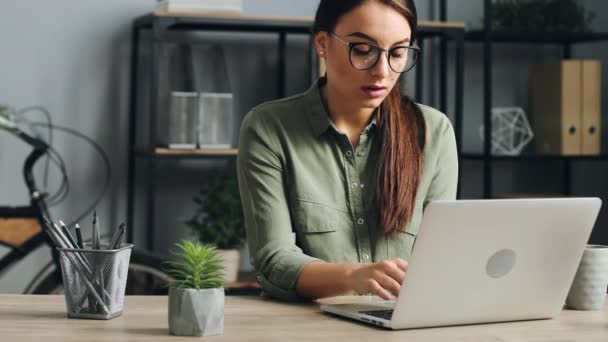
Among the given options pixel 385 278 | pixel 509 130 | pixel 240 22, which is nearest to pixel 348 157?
pixel 385 278

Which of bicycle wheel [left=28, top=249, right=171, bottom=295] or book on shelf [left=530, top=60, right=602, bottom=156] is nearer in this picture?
bicycle wheel [left=28, top=249, right=171, bottom=295]

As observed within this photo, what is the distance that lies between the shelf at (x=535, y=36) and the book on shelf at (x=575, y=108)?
13 centimetres

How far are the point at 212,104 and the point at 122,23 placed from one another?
46 centimetres

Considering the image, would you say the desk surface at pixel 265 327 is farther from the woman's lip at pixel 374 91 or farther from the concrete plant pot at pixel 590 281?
the woman's lip at pixel 374 91

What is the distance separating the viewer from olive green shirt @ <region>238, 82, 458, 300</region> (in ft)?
6.06

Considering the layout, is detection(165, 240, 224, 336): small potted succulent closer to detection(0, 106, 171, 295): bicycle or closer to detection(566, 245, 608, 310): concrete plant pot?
detection(566, 245, 608, 310): concrete plant pot

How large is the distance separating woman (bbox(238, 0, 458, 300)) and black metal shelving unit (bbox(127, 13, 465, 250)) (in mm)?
1329

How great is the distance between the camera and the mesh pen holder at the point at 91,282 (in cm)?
144

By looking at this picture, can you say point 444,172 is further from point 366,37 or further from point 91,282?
point 91,282

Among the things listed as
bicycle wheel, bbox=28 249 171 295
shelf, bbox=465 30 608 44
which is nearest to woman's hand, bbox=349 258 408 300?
bicycle wheel, bbox=28 249 171 295

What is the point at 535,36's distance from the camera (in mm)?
3680

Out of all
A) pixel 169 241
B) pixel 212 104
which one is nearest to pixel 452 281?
pixel 212 104

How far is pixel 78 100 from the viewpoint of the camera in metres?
3.40

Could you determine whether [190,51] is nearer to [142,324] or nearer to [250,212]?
[250,212]
